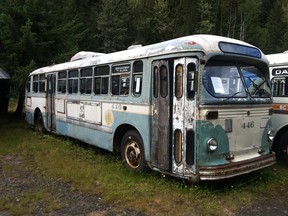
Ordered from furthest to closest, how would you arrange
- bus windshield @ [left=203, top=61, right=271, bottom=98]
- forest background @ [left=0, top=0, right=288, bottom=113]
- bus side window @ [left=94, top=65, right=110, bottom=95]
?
1. forest background @ [left=0, top=0, right=288, bottom=113]
2. bus side window @ [left=94, top=65, right=110, bottom=95]
3. bus windshield @ [left=203, top=61, right=271, bottom=98]

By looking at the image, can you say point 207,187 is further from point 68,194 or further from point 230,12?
point 230,12

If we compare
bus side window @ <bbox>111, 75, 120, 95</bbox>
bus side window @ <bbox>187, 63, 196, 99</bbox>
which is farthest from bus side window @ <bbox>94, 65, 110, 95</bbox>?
bus side window @ <bbox>187, 63, 196, 99</bbox>

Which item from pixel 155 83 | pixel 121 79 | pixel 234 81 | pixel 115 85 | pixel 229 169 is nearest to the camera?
pixel 229 169

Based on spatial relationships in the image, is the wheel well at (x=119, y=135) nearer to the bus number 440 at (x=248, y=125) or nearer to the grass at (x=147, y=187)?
the grass at (x=147, y=187)

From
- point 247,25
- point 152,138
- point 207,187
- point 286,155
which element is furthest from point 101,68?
point 247,25

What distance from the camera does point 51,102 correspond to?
1198 cm

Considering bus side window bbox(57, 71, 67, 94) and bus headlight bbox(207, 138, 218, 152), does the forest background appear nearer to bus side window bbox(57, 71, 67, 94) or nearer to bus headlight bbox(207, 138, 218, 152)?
bus side window bbox(57, 71, 67, 94)

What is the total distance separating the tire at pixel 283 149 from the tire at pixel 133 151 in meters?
3.42

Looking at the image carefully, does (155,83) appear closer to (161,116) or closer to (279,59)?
(161,116)

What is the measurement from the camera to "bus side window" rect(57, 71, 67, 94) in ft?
35.5

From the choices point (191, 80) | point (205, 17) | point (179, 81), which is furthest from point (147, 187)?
point (205, 17)

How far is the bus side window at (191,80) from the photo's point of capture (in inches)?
233

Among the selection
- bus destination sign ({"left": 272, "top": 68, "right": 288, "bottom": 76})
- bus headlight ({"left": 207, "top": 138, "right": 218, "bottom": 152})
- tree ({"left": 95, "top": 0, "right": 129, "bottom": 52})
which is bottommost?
bus headlight ({"left": 207, "top": 138, "right": 218, "bottom": 152})

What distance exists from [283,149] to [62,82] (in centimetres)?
677
